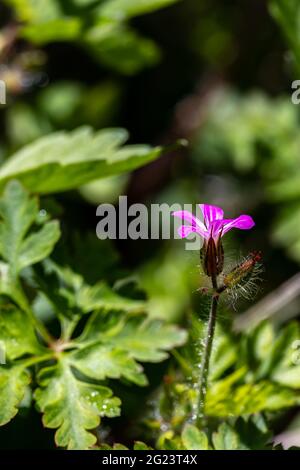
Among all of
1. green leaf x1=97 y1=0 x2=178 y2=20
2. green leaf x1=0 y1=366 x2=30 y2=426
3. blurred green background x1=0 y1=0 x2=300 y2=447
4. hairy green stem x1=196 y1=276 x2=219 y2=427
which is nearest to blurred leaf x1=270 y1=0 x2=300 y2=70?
blurred green background x1=0 y1=0 x2=300 y2=447

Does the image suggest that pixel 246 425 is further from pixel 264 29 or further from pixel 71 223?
pixel 264 29

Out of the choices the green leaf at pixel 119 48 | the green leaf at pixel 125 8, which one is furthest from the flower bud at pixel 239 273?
the green leaf at pixel 119 48

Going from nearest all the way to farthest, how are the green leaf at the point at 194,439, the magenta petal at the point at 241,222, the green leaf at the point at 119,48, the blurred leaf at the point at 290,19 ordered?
the magenta petal at the point at 241,222 → the green leaf at the point at 194,439 → the blurred leaf at the point at 290,19 → the green leaf at the point at 119,48

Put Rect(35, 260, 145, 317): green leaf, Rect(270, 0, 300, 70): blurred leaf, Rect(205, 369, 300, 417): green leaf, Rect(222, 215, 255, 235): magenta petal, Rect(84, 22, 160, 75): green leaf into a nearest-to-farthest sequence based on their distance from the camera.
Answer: Rect(222, 215, 255, 235): magenta petal < Rect(205, 369, 300, 417): green leaf < Rect(35, 260, 145, 317): green leaf < Rect(270, 0, 300, 70): blurred leaf < Rect(84, 22, 160, 75): green leaf

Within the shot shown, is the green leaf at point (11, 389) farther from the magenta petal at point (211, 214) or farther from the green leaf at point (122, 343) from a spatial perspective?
the magenta petal at point (211, 214)

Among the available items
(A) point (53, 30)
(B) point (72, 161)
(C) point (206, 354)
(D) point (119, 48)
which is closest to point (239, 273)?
(C) point (206, 354)

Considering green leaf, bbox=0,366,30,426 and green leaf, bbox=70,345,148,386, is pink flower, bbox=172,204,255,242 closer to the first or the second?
green leaf, bbox=70,345,148,386
